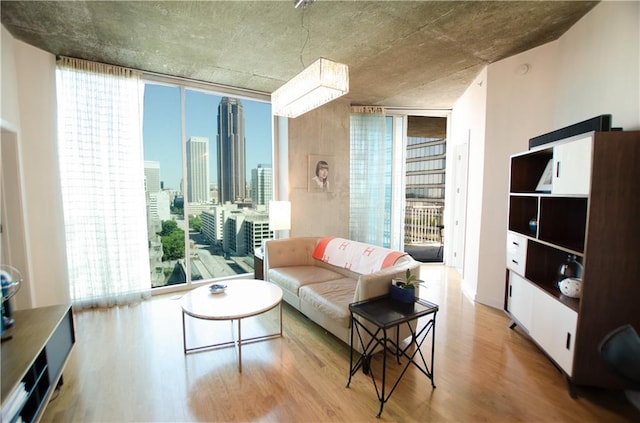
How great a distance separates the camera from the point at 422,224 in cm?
654

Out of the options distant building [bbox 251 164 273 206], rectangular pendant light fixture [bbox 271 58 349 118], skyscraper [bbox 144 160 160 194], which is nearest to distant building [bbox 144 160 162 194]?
skyscraper [bbox 144 160 160 194]

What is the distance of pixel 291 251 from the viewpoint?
11.8 feet

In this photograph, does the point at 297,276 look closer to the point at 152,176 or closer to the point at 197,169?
the point at 197,169

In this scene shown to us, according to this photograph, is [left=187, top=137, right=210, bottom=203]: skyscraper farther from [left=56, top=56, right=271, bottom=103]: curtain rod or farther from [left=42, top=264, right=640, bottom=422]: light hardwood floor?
[left=42, top=264, right=640, bottom=422]: light hardwood floor

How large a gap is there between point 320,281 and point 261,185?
2179 millimetres

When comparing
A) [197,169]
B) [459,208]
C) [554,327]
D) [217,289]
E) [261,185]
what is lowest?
[554,327]

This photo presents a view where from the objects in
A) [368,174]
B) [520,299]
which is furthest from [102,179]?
[520,299]

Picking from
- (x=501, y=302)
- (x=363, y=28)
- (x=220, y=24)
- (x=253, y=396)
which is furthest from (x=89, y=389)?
→ (x=501, y=302)

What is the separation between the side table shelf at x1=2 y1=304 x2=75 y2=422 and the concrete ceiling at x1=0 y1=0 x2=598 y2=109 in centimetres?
237

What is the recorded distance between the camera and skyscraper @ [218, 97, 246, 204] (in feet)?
13.6

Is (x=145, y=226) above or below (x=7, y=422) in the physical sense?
above

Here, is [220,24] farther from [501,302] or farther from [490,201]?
[501,302]

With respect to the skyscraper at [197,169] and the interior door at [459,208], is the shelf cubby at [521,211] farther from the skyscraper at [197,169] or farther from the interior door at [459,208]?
the skyscraper at [197,169]

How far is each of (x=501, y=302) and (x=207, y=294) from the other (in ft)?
10.8
